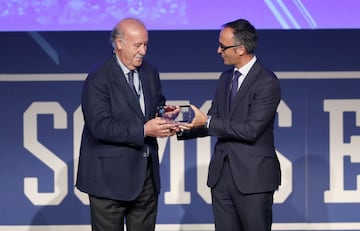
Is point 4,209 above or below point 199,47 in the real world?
below

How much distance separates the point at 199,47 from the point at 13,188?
1.45 meters

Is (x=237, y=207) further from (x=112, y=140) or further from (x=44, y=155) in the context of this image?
(x=44, y=155)

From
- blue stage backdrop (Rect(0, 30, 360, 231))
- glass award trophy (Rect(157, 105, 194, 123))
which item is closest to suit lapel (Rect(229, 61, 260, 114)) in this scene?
glass award trophy (Rect(157, 105, 194, 123))

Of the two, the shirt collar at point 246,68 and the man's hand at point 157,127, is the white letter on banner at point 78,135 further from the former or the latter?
the shirt collar at point 246,68

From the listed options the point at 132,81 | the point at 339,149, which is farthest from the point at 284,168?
the point at 132,81

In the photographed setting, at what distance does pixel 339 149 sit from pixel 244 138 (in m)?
1.37

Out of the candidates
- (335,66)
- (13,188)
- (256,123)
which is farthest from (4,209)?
(335,66)

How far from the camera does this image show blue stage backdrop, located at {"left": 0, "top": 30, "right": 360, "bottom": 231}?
4.32 m

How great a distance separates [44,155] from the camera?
4.36 m

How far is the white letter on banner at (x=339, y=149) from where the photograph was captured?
14.3 ft

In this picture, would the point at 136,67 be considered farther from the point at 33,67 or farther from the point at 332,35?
the point at 332,35

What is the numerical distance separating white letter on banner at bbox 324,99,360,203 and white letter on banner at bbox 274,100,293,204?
233 mm

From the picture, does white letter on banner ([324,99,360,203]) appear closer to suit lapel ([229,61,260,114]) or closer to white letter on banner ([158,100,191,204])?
white letter on banner ([158,100,191,204])

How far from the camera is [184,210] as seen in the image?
4.41 metres
